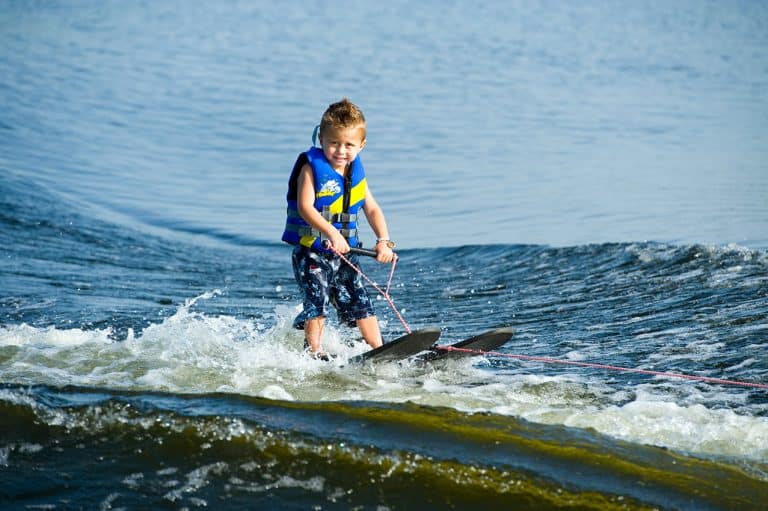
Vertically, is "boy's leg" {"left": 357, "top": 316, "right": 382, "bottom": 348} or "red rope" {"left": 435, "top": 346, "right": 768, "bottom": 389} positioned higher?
"boy's leg" {"left": 357, "top": 316, "right": 382, "bottom": 348}

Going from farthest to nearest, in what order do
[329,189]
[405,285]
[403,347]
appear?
[405,285], [329,189], [403,347]

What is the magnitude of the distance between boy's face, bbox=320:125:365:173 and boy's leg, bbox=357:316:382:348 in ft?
3.35

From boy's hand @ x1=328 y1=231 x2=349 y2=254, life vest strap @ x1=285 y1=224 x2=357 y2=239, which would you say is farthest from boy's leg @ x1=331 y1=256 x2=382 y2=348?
boy's hand @ x1=328 y1=231 x2=349 y2=254

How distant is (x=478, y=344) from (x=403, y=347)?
20.2 inches

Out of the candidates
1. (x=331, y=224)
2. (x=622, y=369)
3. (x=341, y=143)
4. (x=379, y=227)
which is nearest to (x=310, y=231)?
(x=331, y=224)

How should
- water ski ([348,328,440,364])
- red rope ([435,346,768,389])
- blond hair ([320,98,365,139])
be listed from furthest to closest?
1. blond hair ([320,98,365,139])
2. red rope ([435,346,768,389])
3. water ski ([348,328,440,364])

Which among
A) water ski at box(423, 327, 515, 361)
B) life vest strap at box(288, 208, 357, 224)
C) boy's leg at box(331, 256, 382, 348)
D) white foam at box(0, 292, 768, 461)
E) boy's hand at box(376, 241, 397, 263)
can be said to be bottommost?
white foam at box(0, 292, 768, 461)

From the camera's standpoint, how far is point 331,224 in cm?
656

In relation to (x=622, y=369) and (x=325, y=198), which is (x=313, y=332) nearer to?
(x=325, y=198)

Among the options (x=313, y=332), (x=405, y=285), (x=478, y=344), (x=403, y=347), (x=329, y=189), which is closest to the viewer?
(x=403, y=347)

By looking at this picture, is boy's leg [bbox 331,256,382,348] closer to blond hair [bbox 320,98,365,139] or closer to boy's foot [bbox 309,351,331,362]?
boy's foot [bbox 309,351,331,362]

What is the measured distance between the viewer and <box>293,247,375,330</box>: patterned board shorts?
6.59 meters

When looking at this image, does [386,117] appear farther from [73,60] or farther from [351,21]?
[351,21]

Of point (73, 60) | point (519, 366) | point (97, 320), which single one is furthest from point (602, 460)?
point (73, 60)
